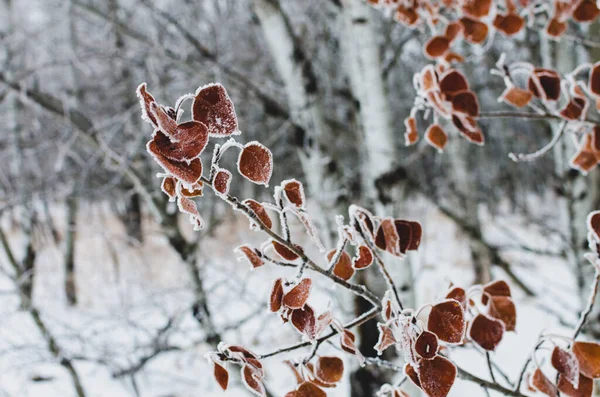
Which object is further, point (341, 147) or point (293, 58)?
point (341, 147)

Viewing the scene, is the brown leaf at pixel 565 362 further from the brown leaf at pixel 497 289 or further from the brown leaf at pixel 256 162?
the brown leaf at pixel 256 162

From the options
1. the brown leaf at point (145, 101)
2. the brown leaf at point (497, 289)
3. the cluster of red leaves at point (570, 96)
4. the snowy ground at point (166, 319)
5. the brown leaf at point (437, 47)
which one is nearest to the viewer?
the brown leaf at point (145, 101)

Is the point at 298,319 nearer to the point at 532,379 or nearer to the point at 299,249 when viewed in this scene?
the point at 299,249

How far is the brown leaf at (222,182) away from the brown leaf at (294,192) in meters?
0.10

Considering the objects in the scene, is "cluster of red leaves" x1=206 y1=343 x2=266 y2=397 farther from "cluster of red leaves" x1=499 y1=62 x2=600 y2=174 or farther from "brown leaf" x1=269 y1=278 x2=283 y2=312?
"cluster of red leaves" x1=499 y1=62 x2=600 y2=174

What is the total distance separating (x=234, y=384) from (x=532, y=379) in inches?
66.3

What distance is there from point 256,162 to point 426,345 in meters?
0.30

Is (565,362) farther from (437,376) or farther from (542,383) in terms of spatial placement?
(437,376)

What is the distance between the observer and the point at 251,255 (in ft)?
2.17

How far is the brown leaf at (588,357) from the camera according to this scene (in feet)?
2.30

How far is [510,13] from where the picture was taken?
1212 mm

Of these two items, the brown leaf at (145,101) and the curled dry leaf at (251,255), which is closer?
the brown leaf at (145,101)

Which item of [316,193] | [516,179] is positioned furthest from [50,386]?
[516,179]

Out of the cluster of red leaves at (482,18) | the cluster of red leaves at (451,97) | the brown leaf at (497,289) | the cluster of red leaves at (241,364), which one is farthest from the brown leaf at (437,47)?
the cluster of red leaves at (241,364)
